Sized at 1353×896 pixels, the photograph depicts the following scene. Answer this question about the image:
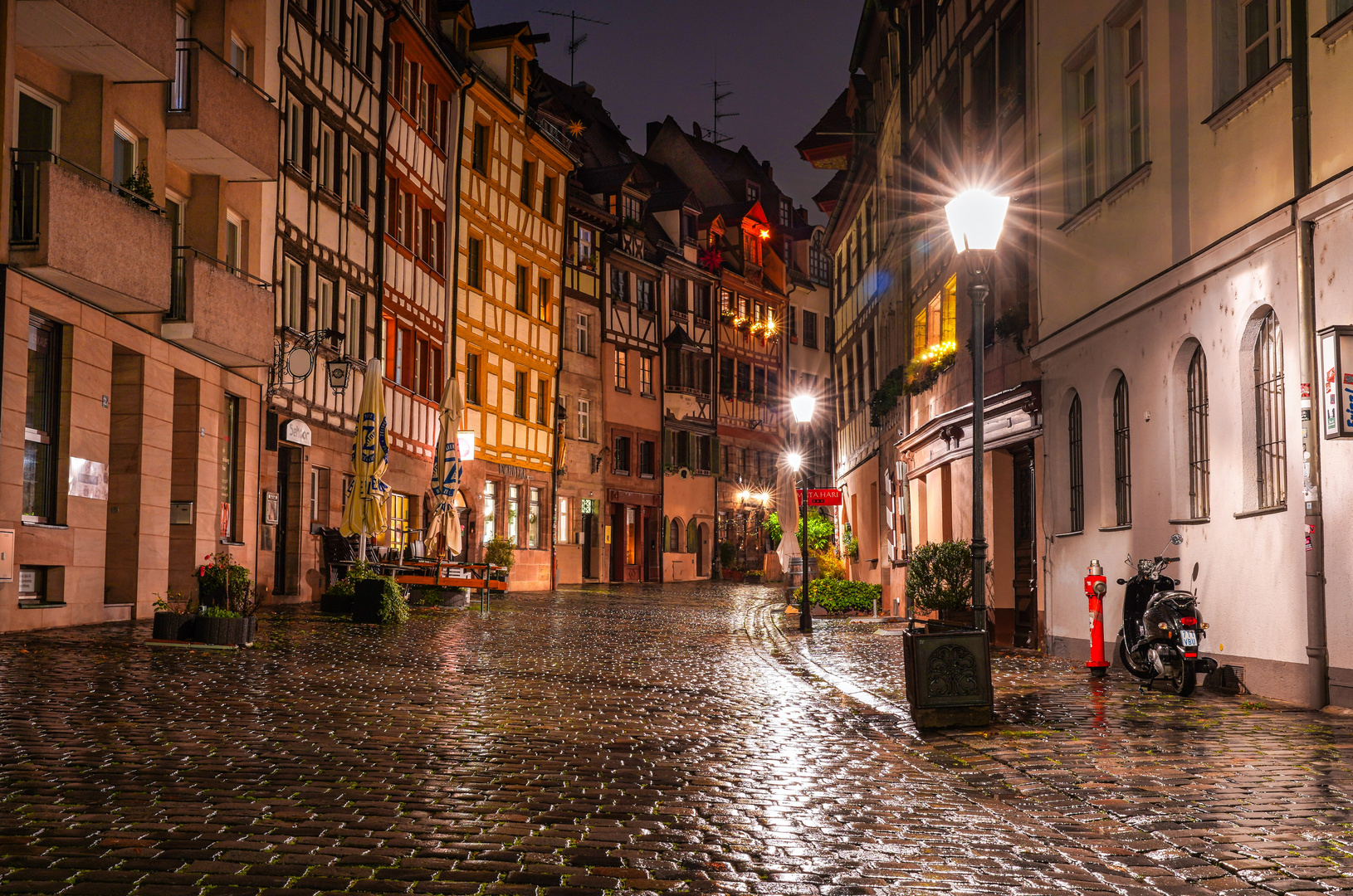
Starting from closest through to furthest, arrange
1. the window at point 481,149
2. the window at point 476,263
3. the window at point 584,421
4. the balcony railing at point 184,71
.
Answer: the balcony railing at point 184,71 < the window at point 476,263 < the window at point 481,149 < the window at point 584,421

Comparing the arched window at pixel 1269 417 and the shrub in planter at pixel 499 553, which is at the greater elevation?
the arched window at pixel 1269 417

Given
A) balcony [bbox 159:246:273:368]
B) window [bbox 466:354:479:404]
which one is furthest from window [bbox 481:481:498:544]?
balcony [bbox 159:246:273:368]

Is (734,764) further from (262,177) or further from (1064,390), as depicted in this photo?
(262,177)

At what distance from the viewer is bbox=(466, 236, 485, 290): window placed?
120 ft

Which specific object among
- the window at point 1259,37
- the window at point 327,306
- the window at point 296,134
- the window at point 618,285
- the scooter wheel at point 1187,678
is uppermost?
the window at point 618,285

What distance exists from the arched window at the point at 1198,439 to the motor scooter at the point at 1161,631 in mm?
396

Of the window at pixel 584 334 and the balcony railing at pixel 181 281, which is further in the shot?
the window at pixel 584 334

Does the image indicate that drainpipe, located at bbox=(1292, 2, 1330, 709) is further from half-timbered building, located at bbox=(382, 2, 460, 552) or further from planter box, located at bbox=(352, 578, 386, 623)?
half-timbered building, located at bbox=(382, 2, 460, 552)

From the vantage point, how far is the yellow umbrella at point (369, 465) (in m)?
22.2

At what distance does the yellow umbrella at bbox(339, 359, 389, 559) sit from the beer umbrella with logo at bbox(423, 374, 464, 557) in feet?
9.06

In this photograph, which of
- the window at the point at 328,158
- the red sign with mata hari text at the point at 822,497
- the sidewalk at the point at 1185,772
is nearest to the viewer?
A: the sidewalk at the point at 1185,772

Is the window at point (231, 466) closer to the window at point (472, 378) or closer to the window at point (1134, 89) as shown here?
the window at point (1134, 89)

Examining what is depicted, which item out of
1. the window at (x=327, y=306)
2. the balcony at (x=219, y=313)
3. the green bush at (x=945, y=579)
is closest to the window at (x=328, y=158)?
the window at (x=327, y=306)

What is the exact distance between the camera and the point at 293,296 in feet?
79.7
